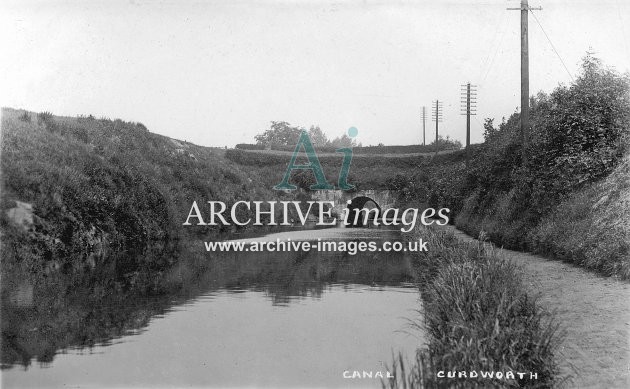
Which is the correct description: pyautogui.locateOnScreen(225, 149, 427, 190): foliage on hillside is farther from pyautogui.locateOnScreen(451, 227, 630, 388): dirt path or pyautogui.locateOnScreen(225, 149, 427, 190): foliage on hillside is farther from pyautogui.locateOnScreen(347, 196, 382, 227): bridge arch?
pyautogui.locateOnScreen(451, 227, 630, 388): dirt path

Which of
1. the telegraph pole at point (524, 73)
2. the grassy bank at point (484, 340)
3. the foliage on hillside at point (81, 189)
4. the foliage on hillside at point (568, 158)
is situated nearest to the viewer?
the grassy bank at point (484, 340)

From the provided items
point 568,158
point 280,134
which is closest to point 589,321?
point 568,158

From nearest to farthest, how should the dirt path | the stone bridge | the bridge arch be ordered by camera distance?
the dirt path → the stone bridge → the bridge arch

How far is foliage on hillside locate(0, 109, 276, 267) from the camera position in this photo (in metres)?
19.5

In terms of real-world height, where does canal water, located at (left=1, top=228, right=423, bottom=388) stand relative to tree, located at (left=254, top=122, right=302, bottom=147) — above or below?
below

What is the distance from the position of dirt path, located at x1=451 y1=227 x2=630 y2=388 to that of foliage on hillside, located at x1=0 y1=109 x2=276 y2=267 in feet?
45.5

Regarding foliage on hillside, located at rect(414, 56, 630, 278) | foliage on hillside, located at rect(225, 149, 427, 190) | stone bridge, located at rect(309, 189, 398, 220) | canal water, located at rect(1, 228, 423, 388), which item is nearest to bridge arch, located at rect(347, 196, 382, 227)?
stone bridge, located at rect(309, 189, 398, 220)

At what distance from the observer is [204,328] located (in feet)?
38.6

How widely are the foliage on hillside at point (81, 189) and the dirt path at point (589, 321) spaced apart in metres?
13.9

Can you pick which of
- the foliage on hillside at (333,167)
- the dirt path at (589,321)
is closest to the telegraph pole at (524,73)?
the dirt path at (589,321)

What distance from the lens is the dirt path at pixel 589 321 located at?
751 cm

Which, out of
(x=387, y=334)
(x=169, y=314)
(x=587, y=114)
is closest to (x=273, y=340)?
(x=387, y=334)

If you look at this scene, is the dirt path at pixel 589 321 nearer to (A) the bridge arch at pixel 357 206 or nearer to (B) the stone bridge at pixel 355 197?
(B) the stone bridge at pixel 355 197

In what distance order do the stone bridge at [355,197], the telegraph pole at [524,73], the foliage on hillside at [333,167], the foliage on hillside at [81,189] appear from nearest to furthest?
the foliage on hillside at [81,189] → the telegraph pole at [524,73] → the stone bridge at [355,197] → the foliage on hillside at [333,167]
